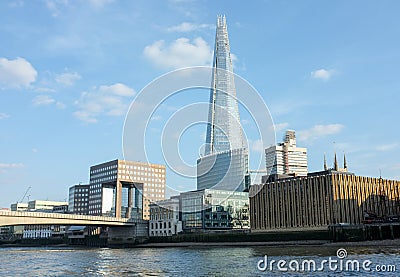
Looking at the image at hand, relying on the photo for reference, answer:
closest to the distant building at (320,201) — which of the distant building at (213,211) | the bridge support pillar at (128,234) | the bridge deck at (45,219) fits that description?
the distant building at (213,211)

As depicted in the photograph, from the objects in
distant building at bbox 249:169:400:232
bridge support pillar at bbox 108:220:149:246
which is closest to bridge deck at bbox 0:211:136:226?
bridge support pillar at bbox 108:220:149:246

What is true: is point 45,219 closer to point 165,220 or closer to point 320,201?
point 165,220

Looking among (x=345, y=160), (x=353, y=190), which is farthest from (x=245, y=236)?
(x=345, y=160)

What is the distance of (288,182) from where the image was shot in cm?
13612

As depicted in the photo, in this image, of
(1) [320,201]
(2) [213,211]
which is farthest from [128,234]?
(1) [320,201]

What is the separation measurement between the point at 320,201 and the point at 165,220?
215ft

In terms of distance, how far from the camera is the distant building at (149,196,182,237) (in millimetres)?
166000

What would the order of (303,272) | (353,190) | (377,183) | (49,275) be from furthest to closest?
(377,183) < (353,190) < (49,275) < (303,272)

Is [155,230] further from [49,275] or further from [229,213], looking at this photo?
[49,275]

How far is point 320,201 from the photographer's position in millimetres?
123250

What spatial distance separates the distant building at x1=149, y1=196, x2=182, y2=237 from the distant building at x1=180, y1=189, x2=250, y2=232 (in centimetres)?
344

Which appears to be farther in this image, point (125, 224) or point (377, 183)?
point (125, 224)

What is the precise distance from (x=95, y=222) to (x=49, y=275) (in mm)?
95605

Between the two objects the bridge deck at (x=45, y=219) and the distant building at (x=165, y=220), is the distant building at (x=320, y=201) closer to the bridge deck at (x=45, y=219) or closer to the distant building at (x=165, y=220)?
the distant building at (x=165, y=220)
